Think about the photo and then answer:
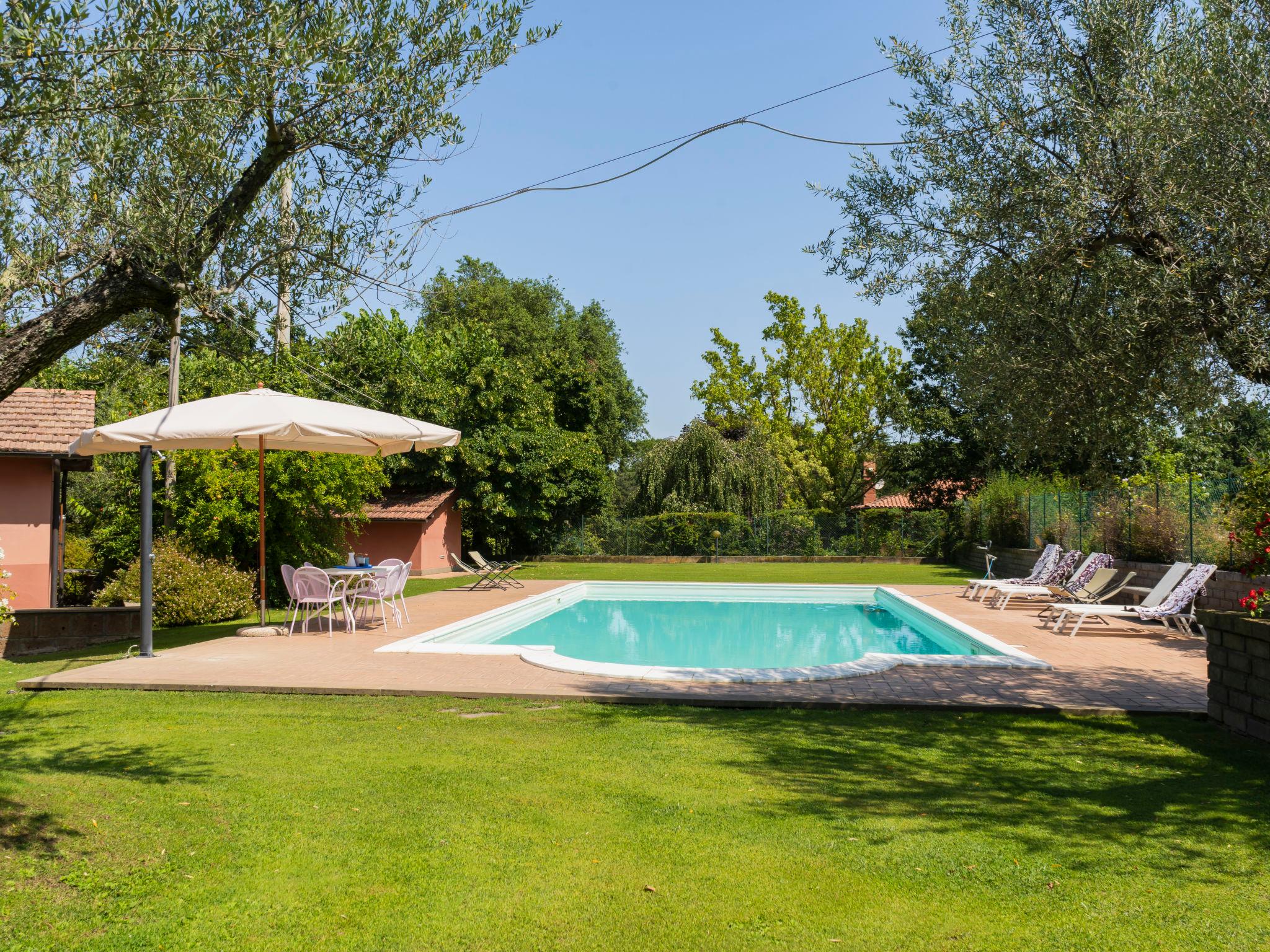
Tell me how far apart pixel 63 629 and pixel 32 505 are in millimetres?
2689

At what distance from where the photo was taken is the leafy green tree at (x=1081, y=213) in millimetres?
6004

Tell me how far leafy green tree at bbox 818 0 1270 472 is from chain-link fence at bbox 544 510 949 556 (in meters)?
23.2

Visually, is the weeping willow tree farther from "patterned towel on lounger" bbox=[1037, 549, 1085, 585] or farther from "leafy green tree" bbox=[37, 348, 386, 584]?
"leafy green tree" bbox=[37, 348, 386, 584]

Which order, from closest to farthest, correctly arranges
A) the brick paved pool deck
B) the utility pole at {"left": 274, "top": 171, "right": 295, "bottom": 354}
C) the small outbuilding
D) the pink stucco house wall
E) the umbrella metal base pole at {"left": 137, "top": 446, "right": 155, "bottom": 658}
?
1. the utility pole at {"left": 274, "top": 171, "right": 295, "bottom": 354}
2. the brick paved pool deck
3. the umbrella metal base pole at {"left": 137, "top": 446, "right": 155, "bottom": 658}
4. the pink stucco house wall
5. the small outbuilding

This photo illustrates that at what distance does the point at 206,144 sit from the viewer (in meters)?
4.74

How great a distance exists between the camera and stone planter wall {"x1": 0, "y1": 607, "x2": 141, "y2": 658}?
11492 millimetres

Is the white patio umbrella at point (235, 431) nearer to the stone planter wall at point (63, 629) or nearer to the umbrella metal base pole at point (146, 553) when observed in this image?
the umbrella metal base pole at point (146, 553)

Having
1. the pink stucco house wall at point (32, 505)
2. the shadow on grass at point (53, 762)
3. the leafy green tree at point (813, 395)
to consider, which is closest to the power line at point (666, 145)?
the shadow on grass at point (53, 762)

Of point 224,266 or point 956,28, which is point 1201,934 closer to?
point 224,266

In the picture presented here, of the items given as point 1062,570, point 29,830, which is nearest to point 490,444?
point 1062,570

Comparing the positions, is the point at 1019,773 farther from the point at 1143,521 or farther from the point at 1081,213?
the point at 1143,521

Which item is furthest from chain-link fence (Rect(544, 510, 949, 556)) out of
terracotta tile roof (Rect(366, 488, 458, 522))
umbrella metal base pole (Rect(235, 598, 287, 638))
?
umbrella metal base pole (Rect(235, 598, 287, 638))

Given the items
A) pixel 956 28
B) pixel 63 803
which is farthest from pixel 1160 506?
pixel 63 803

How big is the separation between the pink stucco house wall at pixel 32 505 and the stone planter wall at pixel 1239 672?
13887 mm
